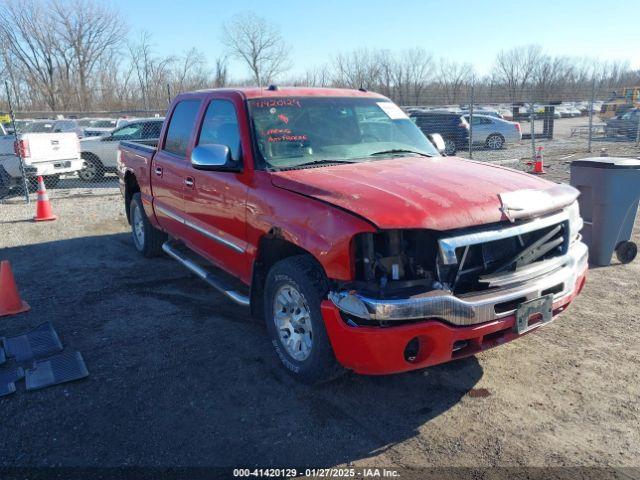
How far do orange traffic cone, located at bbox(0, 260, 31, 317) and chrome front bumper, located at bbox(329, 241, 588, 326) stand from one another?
369 cm

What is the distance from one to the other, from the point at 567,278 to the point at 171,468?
2.75 meters

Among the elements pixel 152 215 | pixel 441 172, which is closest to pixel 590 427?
pixel 441 172

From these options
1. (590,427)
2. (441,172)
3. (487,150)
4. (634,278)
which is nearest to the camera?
(590,427)

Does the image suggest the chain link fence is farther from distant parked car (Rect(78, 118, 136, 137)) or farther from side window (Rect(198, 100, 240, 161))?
side window (Rect(198, 100, 240, 161))

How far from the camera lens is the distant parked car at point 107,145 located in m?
13.5

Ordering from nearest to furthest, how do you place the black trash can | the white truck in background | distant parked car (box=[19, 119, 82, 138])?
the black trash can, the white truck in background, distant parked car (box=[19, 119, 82, 138])

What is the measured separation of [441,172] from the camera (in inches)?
153

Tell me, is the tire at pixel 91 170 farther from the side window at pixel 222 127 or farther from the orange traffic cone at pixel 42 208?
the side window at pixel 222 127

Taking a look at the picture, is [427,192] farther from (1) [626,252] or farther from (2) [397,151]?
(1) [626,252]

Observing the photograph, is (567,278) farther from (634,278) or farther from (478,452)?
(634,278)

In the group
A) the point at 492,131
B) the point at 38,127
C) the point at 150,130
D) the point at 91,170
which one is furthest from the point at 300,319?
the point at 492,131

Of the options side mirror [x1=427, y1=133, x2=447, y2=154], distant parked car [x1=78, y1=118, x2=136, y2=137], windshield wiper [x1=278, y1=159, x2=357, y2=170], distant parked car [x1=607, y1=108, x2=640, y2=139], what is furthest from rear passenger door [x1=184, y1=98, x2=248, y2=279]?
distant parked car [x1=607, y1=108, x2=640, y2=139]

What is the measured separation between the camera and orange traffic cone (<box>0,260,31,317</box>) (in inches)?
204

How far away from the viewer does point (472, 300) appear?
3.11 m
